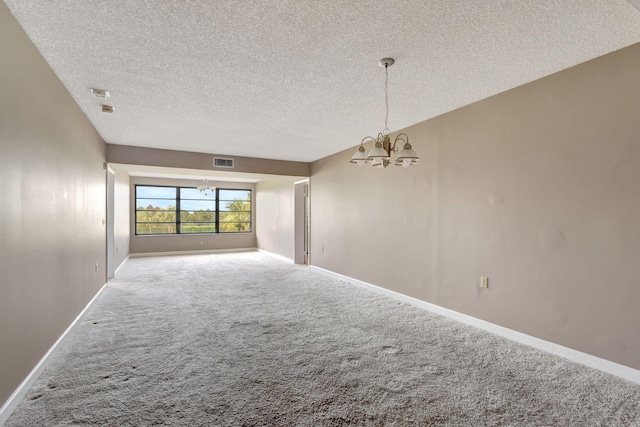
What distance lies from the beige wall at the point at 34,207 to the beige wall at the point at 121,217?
3.15 m

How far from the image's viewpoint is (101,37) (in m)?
2.15

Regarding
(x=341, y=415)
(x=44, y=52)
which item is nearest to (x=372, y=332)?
(x=341, y=415)

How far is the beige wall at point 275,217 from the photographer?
26.7 ft

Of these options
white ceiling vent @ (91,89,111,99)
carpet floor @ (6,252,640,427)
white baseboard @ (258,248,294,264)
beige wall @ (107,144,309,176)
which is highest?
white ceiling vent @ (91,89,111,99)

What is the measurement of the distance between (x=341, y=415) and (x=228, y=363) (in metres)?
1.11

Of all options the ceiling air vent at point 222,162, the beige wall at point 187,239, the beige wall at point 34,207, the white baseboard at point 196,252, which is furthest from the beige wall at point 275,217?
the beige wall at point 34,207

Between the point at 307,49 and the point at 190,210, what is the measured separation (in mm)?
8562

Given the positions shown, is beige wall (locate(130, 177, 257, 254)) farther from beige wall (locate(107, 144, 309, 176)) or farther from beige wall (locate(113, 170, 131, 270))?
beige wall (locate(107, 144, 309, 176))

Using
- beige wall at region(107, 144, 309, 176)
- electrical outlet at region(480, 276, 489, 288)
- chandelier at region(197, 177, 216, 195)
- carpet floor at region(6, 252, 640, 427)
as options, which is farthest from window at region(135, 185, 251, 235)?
electrical outlet at region(480, 276, 489, 288)

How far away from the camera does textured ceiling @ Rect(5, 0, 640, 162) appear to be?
73.5 inches

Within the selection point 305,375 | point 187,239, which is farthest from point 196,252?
point 305,375

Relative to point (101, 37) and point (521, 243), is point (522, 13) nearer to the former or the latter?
point (521, 243)

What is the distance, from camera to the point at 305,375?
2.35 meters

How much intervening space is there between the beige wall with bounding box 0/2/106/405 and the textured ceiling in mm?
269
